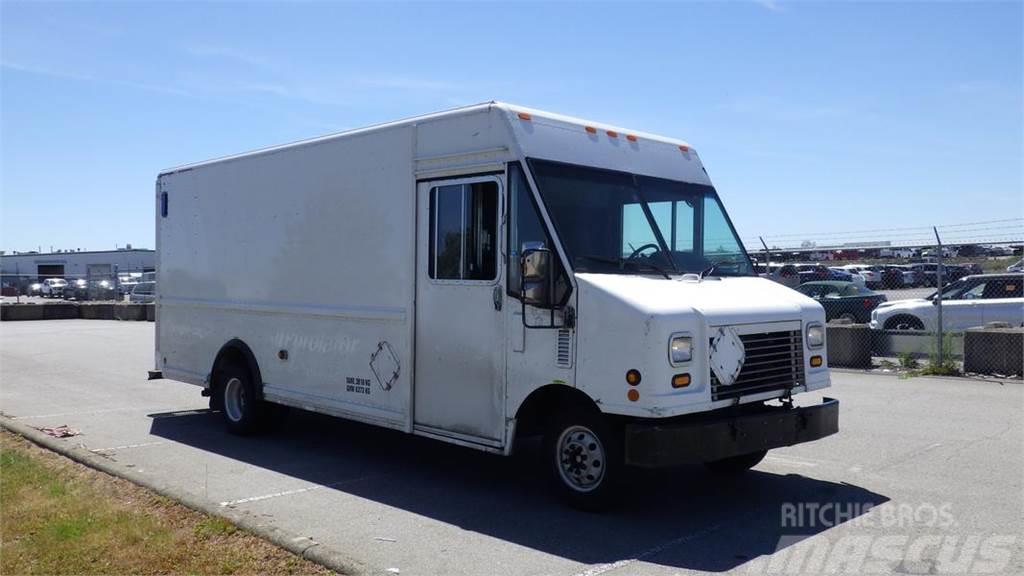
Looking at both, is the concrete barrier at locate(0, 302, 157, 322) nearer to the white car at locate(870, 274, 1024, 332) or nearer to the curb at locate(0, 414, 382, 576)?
the curb at locate(0, 414, 382, 576)

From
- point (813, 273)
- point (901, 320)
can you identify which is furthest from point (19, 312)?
point (901, 320)

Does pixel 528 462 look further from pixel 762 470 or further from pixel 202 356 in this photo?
pixel 202 356

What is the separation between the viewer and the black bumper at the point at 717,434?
609 cm

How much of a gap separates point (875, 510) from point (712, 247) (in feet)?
7.96

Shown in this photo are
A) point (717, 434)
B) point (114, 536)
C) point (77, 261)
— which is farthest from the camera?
point (77, 261)

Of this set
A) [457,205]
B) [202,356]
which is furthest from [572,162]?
[202,356]

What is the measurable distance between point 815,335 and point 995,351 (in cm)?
739

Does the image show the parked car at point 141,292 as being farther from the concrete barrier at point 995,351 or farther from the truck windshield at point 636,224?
the truck windshield at point 636,224

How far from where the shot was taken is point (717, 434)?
6.31 metres

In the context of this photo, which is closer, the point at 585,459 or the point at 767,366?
the point at 585,459

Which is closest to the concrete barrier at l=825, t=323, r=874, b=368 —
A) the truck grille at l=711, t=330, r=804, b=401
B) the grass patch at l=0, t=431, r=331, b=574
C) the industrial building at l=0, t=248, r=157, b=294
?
the truck grille at l=711, t=330, r=804, b=401

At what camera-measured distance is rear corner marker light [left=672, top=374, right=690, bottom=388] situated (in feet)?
20.1

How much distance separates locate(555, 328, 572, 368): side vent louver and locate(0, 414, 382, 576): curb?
6.48ft

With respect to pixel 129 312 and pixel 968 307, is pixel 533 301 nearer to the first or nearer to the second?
pixel 968 307
